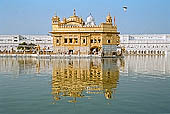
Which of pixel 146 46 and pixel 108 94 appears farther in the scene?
pixel 146 46

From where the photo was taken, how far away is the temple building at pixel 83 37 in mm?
45812

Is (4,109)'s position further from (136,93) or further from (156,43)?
(156,43)

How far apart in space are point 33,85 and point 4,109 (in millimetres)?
4526

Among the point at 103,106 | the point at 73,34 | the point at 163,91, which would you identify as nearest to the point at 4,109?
the point at 103,106

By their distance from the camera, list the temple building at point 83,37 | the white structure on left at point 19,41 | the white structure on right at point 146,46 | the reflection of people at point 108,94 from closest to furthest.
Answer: the reflection of people at point 108,94 < the temple building at point 83,37 < the white structure on left at point 19,41 < the white structure on right at point 146,46

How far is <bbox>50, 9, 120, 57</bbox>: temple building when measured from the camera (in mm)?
45812

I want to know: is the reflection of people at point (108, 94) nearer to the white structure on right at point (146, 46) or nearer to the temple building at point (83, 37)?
the temple building at point (83, 37)

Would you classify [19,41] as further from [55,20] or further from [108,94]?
[108,94]

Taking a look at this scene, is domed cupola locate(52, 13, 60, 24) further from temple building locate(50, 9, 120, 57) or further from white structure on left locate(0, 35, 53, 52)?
white structure on left locate(0, 35, 53, 52)

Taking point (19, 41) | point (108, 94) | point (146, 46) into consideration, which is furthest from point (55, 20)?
point (146, 46)

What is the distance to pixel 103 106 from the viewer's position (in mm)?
8227

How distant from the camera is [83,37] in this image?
4616 centimetres

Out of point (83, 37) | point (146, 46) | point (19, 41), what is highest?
point (19, 41)

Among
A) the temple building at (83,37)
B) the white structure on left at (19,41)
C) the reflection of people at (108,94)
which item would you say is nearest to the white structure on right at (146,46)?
the white structure on left at (19,41)
